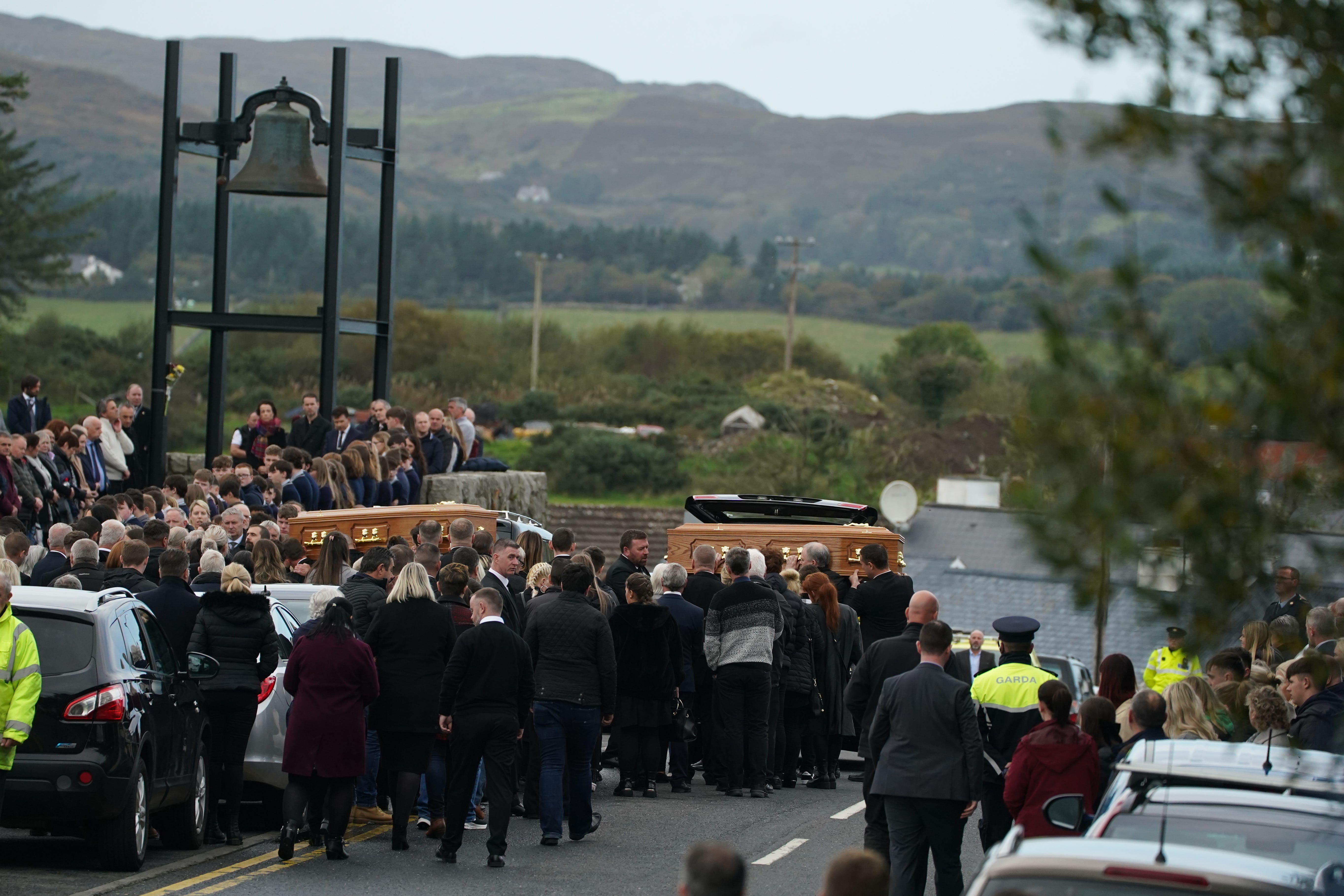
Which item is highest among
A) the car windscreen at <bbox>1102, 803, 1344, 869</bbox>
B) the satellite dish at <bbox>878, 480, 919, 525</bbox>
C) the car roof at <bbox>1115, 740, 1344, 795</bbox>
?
the car roof at <bbox>1115, 740, 1344, 795</bbox>

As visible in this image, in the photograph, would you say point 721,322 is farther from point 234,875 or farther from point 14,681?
point 14,681

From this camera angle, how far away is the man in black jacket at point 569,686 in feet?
38.7

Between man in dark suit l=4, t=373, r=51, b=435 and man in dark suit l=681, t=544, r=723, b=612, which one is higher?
man in dark suit l=4, t=373, r=51, b=435

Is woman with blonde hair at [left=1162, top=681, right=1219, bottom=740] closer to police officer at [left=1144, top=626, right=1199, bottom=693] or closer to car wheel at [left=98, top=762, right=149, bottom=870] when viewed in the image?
police officer at [left=1144, top=626, right=1199, bottom=693]

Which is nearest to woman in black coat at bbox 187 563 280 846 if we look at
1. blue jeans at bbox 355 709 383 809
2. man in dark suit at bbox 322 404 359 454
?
blue jeans at bbox 355 709 383 809

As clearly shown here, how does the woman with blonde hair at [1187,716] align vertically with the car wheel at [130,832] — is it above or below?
above

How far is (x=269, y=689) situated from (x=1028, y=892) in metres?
7.81

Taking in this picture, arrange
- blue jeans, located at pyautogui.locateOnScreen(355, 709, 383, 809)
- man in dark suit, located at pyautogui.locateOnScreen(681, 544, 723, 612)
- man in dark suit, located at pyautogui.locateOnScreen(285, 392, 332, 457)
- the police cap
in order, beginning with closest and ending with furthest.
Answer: the police cap, blue jeans, located at pyautogui.locateOnScreen(355, 709, 383, 809), man in dark suit, located at pyautogui.locateOnScreen(681, 544, 723, 612), man in dark suit, located at pyautogui.locateOnScreen(285, 392, 332, 457)

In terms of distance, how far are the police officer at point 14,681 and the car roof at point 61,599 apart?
0.79 meters

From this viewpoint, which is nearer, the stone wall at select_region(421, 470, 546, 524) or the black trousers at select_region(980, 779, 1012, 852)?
the black trousers at select_region(980, 779, 1012, 852)

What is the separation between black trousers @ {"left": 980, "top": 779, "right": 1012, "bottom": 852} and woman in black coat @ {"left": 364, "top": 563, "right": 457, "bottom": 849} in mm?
3555

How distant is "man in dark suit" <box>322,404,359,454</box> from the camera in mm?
20391

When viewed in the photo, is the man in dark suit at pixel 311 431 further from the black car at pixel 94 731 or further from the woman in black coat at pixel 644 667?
the black car at pixel 94 731

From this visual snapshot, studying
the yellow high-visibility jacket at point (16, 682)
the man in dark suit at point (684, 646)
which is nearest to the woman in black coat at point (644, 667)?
the man in dark suit at point (684, 646)
